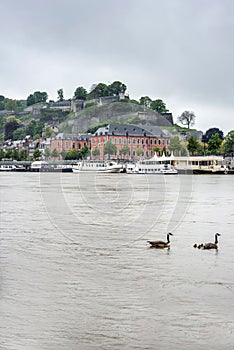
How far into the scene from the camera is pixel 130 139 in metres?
143

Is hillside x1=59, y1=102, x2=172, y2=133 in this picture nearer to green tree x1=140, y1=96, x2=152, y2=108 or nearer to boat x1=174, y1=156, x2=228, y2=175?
green tree x1=140, y1=96, x2=152, y2=108

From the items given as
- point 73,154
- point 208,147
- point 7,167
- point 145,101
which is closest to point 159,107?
point 145,101

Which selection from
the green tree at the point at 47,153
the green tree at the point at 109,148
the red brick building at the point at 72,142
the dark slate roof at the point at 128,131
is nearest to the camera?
the green tree at the point at 109,148

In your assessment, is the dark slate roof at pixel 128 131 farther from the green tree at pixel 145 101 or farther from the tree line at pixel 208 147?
the green tree at pixel 145 101

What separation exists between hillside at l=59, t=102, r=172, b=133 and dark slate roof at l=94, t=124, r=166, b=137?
71.1 ft

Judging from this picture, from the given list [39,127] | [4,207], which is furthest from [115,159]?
[4,207]

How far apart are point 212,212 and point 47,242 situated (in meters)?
11.9

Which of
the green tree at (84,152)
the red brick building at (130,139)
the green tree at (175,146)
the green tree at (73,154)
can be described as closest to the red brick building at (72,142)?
the green tree at (73,154)

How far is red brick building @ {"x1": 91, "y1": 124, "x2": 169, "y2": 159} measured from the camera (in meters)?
140

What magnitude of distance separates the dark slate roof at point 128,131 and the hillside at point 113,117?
71.1 ft

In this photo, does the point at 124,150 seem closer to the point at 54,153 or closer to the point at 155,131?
the point at 155,131

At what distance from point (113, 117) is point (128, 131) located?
39418mm

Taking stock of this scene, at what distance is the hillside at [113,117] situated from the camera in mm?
175988

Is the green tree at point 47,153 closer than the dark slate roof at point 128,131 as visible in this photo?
No
